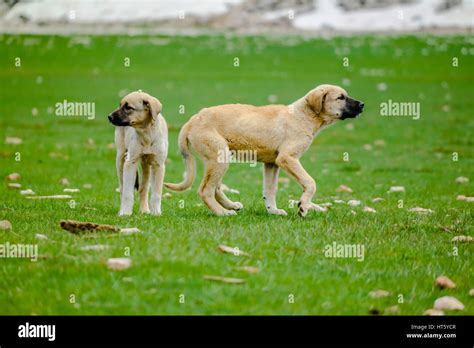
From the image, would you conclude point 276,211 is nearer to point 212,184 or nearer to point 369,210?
point 212,184

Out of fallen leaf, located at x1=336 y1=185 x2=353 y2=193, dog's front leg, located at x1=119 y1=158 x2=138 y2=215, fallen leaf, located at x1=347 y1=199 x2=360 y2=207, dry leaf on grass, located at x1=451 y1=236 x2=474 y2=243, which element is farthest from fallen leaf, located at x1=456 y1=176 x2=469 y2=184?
dog's front leg, located at x1=119 y1=158 x2=138 y2=215

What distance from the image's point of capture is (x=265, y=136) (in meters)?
11.8

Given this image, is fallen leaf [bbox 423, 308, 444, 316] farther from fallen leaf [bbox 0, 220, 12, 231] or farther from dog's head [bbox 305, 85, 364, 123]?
fallen leaf [bbox 0, 220, 12, 231]

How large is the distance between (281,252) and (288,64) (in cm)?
3813

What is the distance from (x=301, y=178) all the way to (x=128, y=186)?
2203mm

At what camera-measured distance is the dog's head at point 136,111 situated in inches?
453

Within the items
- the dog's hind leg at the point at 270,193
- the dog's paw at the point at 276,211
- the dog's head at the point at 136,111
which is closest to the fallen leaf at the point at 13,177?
the dog's head at the point at 136,111

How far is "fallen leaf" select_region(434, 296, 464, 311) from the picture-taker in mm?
8148

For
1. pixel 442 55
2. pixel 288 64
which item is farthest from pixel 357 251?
pixel 442 55

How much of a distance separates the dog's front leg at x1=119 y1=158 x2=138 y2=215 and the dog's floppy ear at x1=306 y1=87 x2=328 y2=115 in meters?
2.39

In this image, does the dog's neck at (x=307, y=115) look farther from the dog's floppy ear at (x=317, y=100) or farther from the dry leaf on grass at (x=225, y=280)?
the dry leaf on grass at (x=225, y=280)

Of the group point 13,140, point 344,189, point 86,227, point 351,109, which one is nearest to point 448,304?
point 86,227

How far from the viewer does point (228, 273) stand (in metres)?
8.43

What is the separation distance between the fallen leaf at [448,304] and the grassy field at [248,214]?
0.28ft
